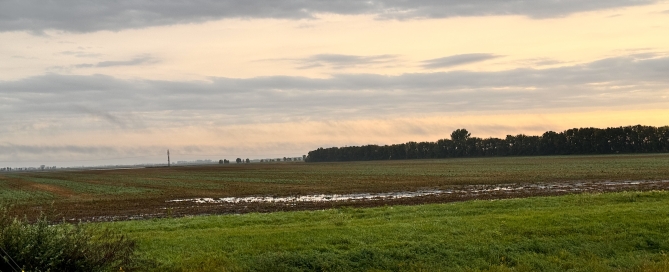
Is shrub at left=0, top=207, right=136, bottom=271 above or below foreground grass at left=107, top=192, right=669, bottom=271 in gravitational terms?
above

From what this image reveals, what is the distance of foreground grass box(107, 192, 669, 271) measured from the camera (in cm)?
1470

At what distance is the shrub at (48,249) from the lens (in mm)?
11422

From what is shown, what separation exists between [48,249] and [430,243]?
986 centimetres

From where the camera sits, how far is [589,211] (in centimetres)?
2027

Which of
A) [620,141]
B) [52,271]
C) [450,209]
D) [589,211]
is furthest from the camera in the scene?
[620,141]

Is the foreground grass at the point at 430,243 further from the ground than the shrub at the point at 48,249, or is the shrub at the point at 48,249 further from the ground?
the shrub at the point at 48,249

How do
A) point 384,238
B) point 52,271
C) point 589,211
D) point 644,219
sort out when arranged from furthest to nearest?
point 589,211 → point 644,219 → point 384,238 → point 52,271

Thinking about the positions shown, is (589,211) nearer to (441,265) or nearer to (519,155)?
(441,265)

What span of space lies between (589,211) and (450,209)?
5463 millimetres

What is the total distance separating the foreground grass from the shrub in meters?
2.04

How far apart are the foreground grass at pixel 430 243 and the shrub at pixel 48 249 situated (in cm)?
204

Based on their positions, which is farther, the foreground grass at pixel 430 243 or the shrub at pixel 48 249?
the foreground grass at pixel 430 243

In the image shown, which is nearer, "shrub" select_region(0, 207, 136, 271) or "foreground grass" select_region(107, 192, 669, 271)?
"shrub" select_region(0, 207, 136, 271)

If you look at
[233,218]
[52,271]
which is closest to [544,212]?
[233,218]
